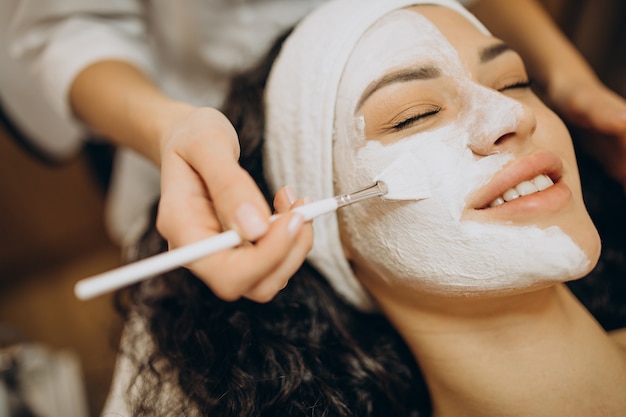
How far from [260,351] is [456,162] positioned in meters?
0.43

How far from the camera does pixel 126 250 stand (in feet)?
3.53

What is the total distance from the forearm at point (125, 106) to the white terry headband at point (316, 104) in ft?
0.53

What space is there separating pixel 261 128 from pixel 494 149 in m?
0.38

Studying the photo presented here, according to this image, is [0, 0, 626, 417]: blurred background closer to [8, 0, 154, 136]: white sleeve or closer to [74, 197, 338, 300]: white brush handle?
[8, 0, 154, 136]: white sleeve

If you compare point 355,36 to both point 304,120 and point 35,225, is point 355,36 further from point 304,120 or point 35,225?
point 35,225

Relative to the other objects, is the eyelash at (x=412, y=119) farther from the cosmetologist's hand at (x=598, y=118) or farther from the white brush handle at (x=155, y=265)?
the cosmetologist's hand at (x=598, y=118)

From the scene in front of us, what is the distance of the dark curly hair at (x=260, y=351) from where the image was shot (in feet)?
2.44

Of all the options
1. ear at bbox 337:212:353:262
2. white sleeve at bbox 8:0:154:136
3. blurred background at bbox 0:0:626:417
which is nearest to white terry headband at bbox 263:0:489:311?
ear at bbox 337:212:353:262

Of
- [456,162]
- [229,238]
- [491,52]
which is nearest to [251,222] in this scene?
[229,238]

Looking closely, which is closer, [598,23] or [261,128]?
[261,128]

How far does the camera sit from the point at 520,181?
2.04 feet

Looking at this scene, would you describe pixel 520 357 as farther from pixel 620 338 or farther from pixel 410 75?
pixel 410 75

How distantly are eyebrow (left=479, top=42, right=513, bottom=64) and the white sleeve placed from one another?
0.69m

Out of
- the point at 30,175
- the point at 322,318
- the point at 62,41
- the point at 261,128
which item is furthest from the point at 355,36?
the point at 30,175
